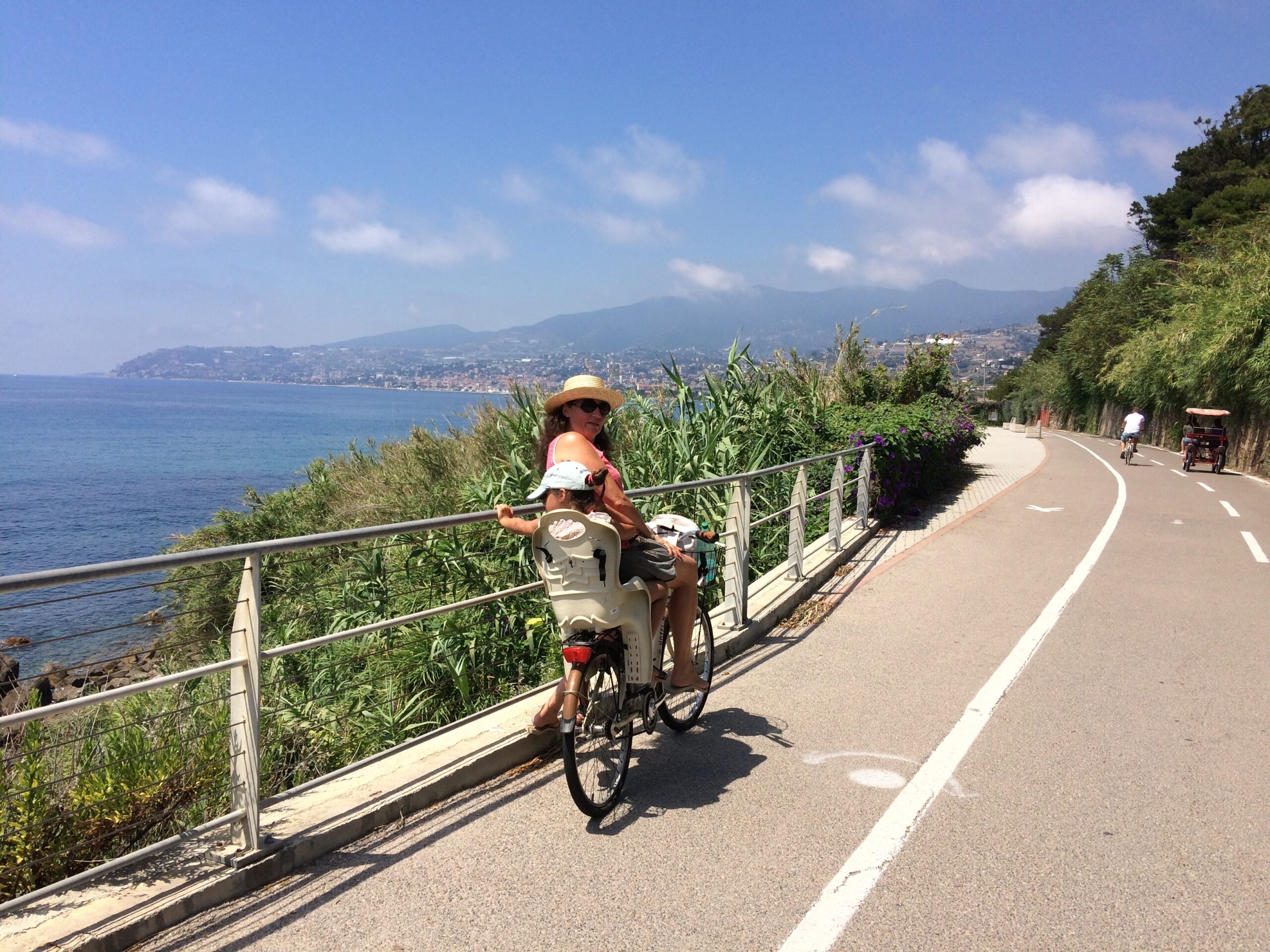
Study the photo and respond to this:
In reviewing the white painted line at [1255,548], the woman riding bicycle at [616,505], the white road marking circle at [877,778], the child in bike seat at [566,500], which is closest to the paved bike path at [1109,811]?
the white road marking circle at [877,778]

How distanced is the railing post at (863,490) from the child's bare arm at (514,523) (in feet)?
29.2

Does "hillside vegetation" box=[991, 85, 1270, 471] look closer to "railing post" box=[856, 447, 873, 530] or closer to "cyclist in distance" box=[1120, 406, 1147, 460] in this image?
"cyclist in distance" box=[1120, 406, 1147, 460]

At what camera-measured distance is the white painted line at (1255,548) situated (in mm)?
11906

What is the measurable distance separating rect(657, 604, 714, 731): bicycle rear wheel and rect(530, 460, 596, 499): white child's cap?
1.30 metres

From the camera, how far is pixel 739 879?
3680mm

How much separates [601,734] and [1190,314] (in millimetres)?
36299

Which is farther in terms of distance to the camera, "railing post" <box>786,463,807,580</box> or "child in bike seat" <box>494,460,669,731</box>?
"railing post" <box>786,463,807,580</box>

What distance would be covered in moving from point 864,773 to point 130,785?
3.40m

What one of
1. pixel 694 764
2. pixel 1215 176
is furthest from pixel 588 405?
pixel 1215 176

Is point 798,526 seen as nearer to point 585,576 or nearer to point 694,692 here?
point 694,692

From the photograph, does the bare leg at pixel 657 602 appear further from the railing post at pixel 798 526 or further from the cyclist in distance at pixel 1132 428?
the cyclist in distance at pixel 1132 428

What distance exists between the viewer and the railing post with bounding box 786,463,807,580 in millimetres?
8969

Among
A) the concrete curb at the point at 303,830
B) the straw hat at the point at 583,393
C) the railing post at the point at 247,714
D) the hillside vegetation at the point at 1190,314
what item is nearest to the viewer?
the concrete curb at the point at 303,830

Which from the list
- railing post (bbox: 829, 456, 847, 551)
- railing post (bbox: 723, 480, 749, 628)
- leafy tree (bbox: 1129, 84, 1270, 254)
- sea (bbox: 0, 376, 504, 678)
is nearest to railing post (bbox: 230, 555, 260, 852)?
sea (bbox: 0, 376, 504, 678)
